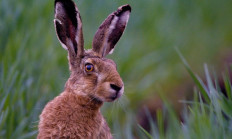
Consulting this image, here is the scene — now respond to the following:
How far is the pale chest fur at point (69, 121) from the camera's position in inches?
138

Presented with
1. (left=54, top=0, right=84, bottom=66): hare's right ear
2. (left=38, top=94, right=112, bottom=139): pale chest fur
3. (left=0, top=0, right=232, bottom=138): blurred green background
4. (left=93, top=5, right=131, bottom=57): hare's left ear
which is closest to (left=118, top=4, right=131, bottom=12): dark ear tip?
(left=93, top=5, right=131, bottom=57): hare's left ear

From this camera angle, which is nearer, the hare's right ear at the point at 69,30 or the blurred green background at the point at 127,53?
the hare's right ear at the point at 69,30

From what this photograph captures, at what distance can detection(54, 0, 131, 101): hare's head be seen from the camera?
3529 millimetres

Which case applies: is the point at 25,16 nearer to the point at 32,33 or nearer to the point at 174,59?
the point at 32,33

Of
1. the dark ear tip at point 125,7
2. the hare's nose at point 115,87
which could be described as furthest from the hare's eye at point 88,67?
the dark ear tip at point 125,7

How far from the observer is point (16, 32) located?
4.82m

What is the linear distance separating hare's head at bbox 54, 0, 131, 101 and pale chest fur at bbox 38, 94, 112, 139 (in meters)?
0.12

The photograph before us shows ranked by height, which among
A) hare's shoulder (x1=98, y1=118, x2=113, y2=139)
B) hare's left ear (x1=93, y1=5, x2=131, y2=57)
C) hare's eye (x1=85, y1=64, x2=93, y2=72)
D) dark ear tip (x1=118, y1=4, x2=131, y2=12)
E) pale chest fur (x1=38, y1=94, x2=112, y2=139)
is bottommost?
hare's shoulder (x1=98, y1=118, x2=113, y2=139)

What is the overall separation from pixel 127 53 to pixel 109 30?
230 cm

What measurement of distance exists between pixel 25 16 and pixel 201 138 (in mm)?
2786

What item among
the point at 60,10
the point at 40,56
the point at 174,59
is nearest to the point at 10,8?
the point at 40,56

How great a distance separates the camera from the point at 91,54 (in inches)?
A: 151

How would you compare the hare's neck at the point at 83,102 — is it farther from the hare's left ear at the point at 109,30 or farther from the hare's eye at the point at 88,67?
the hare's left ear at the point at 109,30

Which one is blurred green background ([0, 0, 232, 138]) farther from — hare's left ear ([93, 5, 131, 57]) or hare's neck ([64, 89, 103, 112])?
hare's left ear ([93, 5, 131, 57])
